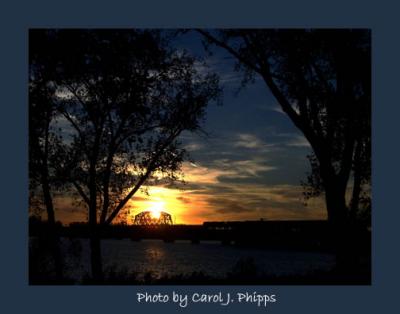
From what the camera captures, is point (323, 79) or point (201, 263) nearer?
point (323, 79)

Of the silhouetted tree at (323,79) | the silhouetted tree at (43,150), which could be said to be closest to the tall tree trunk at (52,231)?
the silhouetted tree at (43,150)

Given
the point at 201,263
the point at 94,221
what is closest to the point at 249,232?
the point at 201,263

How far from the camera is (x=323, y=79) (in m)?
23.3

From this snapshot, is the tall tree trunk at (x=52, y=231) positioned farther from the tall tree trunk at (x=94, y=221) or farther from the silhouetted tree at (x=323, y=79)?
the silhouetted tree at (x=323, y=79)

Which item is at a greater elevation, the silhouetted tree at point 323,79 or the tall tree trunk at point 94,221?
the silhouetted tree at point 323,79

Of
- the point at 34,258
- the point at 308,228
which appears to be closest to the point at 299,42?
the point at 34,258

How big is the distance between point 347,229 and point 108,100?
12.5m

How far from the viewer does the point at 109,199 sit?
87.7 ft

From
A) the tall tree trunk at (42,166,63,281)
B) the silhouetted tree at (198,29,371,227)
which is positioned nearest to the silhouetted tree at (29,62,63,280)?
the tall tree trunk at (42,166,63,281)

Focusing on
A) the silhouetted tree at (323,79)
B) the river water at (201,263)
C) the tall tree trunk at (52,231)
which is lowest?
the river water at (201,263)

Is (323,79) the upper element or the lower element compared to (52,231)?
upper

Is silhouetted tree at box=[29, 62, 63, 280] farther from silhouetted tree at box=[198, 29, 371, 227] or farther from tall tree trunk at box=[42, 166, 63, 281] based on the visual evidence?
silhouetted tree at box=[198, 29, 371, 227]

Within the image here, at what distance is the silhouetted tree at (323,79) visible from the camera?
2141 cm

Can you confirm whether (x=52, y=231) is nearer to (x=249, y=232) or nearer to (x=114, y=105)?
A: (x=114, y=105)
